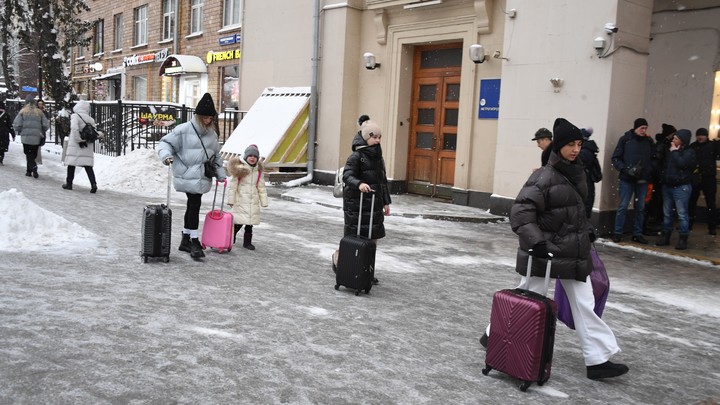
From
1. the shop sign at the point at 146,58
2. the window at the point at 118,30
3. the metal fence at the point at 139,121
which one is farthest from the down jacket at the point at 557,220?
the window at the point at 118,30

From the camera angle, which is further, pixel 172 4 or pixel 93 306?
pixel 172 4

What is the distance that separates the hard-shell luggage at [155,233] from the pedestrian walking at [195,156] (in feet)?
1.30

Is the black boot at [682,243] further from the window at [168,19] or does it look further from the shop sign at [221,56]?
the window at [168,19]

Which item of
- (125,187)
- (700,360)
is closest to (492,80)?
(125,187)

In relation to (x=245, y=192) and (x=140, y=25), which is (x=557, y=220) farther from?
(x=140, y=25)

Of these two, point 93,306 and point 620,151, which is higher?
point 620,151

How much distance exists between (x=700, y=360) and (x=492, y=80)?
919cm

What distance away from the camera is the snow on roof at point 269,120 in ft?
56.4

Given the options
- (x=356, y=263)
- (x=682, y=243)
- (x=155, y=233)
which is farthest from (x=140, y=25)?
(x=356, y=263)

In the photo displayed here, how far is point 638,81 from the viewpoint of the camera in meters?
11.7

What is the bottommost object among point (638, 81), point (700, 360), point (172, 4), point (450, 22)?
point (700, 360)

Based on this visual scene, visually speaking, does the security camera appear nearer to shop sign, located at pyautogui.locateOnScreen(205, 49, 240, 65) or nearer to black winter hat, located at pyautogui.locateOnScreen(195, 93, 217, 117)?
black winter hat, located at pyautogui.locateOnScreen(195, 93, 217, 117)

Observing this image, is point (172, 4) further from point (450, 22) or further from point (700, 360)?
point (700, 360)

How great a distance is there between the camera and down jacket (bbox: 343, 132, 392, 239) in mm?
6941
